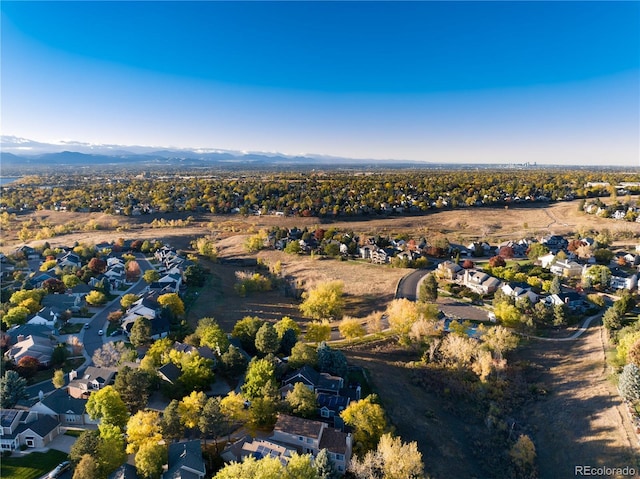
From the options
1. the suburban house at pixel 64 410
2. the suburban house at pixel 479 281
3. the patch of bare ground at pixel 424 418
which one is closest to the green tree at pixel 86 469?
the suburban house at pixel 64 410

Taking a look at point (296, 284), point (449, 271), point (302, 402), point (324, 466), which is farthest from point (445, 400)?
point (296, 284)

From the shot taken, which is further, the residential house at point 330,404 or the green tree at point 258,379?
the green tree at point 258,379

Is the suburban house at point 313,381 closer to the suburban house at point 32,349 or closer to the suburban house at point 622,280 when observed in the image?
the suburban house at point 32,349

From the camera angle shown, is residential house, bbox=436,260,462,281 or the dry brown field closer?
the dry brown field

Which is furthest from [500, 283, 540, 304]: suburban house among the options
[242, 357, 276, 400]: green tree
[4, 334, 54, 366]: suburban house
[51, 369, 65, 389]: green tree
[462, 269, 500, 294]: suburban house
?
[4, 334, 54, 366]: suburban house

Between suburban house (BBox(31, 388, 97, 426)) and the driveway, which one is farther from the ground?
suburban house (BBox(31, 388, 97, 426))

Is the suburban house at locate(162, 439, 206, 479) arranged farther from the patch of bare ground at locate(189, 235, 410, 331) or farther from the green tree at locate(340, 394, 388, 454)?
the patch of bare ground at locate(189, 235, 410, 331)
